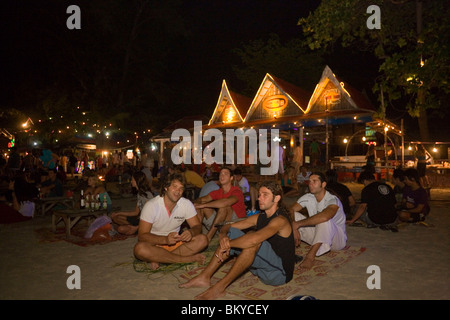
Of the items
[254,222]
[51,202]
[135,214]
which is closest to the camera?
[254,222]

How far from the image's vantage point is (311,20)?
10953mm

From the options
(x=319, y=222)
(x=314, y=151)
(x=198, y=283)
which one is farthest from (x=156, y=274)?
(x=314, y=151)

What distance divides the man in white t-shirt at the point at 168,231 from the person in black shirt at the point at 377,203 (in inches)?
168

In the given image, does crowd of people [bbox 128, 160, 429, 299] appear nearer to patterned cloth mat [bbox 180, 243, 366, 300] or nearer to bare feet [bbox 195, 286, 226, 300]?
bare feet [bbox 195, 286, 226, 300]

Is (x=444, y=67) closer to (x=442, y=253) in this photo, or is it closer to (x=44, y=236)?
(x=442, y=253)

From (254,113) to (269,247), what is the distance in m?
18.9

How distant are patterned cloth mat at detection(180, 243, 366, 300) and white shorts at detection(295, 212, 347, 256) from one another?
21 cm

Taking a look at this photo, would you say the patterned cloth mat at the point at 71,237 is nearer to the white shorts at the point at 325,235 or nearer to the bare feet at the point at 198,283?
the bare feet at the point at 198,283

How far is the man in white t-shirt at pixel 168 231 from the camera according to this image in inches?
183

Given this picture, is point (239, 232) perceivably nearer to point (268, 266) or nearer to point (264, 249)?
point (264, 249)

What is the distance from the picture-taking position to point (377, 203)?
7.39 m

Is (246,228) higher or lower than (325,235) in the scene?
higher

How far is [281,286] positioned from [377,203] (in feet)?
13.9
